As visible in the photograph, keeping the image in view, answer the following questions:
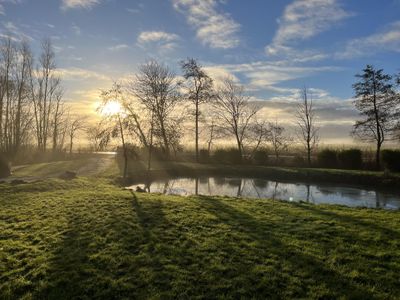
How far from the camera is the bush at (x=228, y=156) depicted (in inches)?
1126

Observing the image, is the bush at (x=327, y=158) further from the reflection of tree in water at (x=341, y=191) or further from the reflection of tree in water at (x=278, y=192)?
the reflection of tree in water at (x=278, y=192)

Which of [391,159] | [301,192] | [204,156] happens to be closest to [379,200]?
[301,192]

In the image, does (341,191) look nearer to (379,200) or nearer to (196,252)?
(379,200)

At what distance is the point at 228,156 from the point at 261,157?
302cm

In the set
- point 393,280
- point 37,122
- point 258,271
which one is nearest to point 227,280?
point 258,271

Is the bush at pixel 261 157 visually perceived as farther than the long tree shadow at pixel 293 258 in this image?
Yes

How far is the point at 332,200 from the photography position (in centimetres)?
1289

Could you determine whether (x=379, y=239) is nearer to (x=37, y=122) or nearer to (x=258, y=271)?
(x=258, y=271)

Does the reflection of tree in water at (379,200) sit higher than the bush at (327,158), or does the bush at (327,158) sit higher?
the bush at (327,158)

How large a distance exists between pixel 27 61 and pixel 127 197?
27.0 meters

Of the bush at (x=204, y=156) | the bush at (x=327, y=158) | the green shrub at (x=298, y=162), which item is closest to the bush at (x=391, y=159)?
the bush at (x=327, y=158)

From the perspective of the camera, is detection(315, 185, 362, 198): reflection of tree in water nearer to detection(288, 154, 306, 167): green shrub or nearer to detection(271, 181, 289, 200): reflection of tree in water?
detection(271, 181, 289, 200): reflection of tree in water

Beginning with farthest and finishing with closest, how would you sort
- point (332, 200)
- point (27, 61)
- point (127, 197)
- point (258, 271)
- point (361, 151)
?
1. point (27, 61)
2. point (361, 151)
3. point (332, 200)
4. point (127, 197)
5. point (258, 271)

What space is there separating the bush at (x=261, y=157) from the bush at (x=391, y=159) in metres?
9.45
